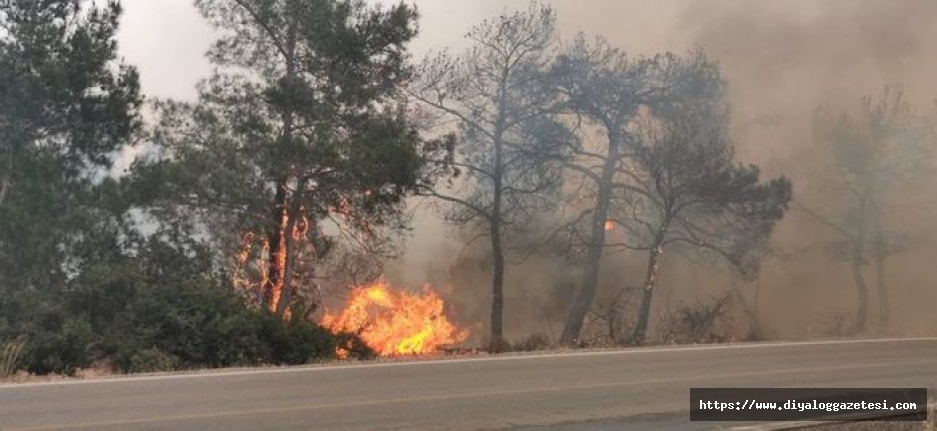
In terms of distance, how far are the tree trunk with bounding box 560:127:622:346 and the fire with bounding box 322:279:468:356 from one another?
3.96 m

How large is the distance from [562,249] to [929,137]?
40.6 ft

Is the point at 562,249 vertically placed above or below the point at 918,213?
below

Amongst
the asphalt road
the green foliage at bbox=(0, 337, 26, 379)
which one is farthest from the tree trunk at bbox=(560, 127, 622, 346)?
the green foliage at bbox=(0, 337, 26, 379)

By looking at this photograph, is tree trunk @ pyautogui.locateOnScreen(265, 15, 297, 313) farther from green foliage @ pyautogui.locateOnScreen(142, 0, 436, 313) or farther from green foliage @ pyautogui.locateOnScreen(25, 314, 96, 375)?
green foliage @ pyautogui.locateOnScreen(25, 314, 96, 375)

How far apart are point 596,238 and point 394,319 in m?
7.07

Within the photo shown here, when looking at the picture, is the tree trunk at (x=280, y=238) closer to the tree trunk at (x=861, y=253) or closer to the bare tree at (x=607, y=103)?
the bare tree at (x=607, y=103)

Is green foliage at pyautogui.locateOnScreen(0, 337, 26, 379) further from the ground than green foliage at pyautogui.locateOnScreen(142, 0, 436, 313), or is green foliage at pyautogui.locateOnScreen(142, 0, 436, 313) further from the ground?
green foliage at pyautogui.locateOnScreen(142, 0, 436, 313)

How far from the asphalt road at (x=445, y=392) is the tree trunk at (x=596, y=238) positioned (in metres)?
13.1

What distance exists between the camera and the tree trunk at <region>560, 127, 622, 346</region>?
81.4 feet

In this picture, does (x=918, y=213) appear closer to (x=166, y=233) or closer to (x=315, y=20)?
(x=315, y=20)

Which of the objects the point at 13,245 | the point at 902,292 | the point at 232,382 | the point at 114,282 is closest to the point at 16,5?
the point at 13,245

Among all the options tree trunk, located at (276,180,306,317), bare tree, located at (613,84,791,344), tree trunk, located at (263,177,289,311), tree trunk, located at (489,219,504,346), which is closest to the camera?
tree trunk, located at (276,180,306,317)

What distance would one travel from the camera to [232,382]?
29.2 ft

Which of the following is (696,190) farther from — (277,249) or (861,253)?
(277,249)
